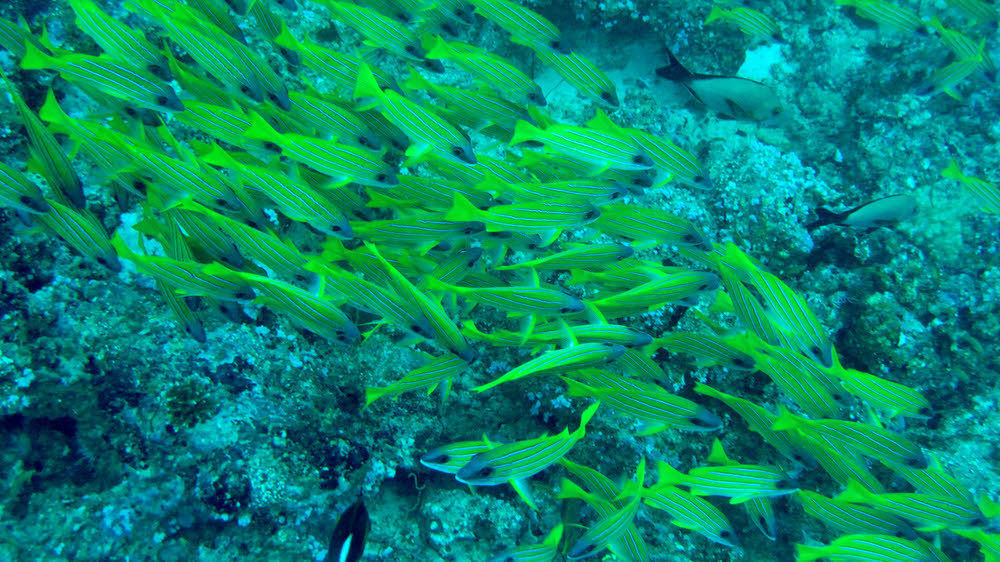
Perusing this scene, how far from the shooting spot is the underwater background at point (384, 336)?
9.29 ft

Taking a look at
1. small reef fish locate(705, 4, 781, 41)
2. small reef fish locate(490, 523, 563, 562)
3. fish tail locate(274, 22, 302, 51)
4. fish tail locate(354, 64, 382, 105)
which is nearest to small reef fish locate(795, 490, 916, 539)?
small reef fish locate(490, 523, 563, 562)

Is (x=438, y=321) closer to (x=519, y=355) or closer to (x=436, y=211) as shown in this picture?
(x=436, y=211)

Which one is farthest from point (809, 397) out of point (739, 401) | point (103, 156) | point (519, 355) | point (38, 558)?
point (38, 558)

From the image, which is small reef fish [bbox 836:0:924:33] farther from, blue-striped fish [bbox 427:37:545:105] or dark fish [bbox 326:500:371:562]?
dark fish [bbox 326:500:371:562]

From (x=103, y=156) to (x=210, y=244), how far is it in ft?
2.48

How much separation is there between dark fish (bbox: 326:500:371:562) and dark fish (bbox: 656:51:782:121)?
485 cm

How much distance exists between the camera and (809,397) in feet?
9.95

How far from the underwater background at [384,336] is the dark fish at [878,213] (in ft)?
0.12

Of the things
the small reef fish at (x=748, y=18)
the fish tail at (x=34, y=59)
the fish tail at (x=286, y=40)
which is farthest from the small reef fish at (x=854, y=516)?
the fish tail at (x=34, y=59)

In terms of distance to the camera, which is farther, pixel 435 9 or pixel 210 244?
pixel 435 9

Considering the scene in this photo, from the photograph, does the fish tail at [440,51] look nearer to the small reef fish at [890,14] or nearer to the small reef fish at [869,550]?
the small reef fish at [869,550]

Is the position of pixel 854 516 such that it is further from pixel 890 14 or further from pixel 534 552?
pixel 890 14

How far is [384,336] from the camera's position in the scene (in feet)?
13.1

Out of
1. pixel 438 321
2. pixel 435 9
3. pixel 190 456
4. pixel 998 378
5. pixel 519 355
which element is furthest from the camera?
pixel 998 378
